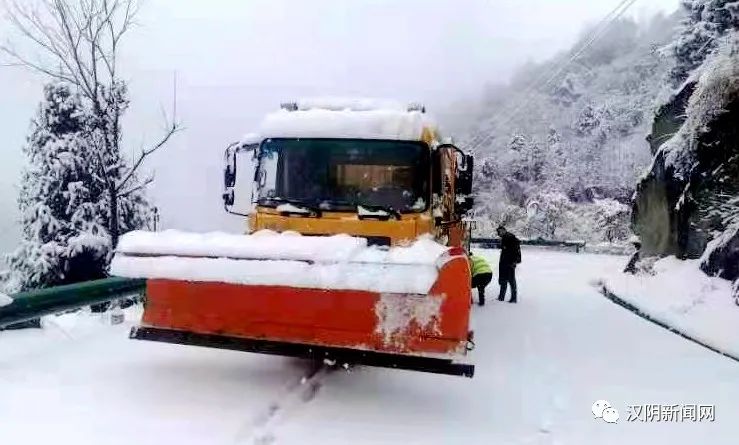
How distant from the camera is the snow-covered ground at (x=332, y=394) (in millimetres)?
4535

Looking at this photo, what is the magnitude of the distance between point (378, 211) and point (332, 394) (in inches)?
80.5

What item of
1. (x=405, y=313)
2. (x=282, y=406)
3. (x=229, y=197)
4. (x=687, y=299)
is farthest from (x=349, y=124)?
(x=687, y=299)

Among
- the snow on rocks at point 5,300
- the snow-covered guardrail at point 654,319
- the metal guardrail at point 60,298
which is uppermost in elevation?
the snow on rocks at point 5,300

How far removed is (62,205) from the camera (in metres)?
16.2

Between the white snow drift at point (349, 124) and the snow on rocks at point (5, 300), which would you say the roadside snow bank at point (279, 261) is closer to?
the snow on rocks at point (5, 300)

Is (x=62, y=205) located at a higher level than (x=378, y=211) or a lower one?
lower

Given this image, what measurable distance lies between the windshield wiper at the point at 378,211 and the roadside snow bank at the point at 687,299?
4.66 metres

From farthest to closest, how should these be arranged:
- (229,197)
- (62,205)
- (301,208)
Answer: (62,205)
(229,197)
(301,208)

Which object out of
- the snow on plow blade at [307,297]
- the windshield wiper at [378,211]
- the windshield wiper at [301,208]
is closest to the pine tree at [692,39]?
the windshield wiper at [378,211]

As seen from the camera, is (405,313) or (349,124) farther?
(349,124)

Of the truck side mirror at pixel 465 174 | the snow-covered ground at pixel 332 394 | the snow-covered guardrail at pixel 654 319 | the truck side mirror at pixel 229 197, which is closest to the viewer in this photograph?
the snow-covered ground at pixel 332 394

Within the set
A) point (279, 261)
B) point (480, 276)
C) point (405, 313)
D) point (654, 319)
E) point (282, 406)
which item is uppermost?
point (279, 261)

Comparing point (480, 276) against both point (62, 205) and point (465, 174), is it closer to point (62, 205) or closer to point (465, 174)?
point (465, 174)

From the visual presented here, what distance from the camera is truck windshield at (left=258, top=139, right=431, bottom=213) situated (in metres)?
6.92
